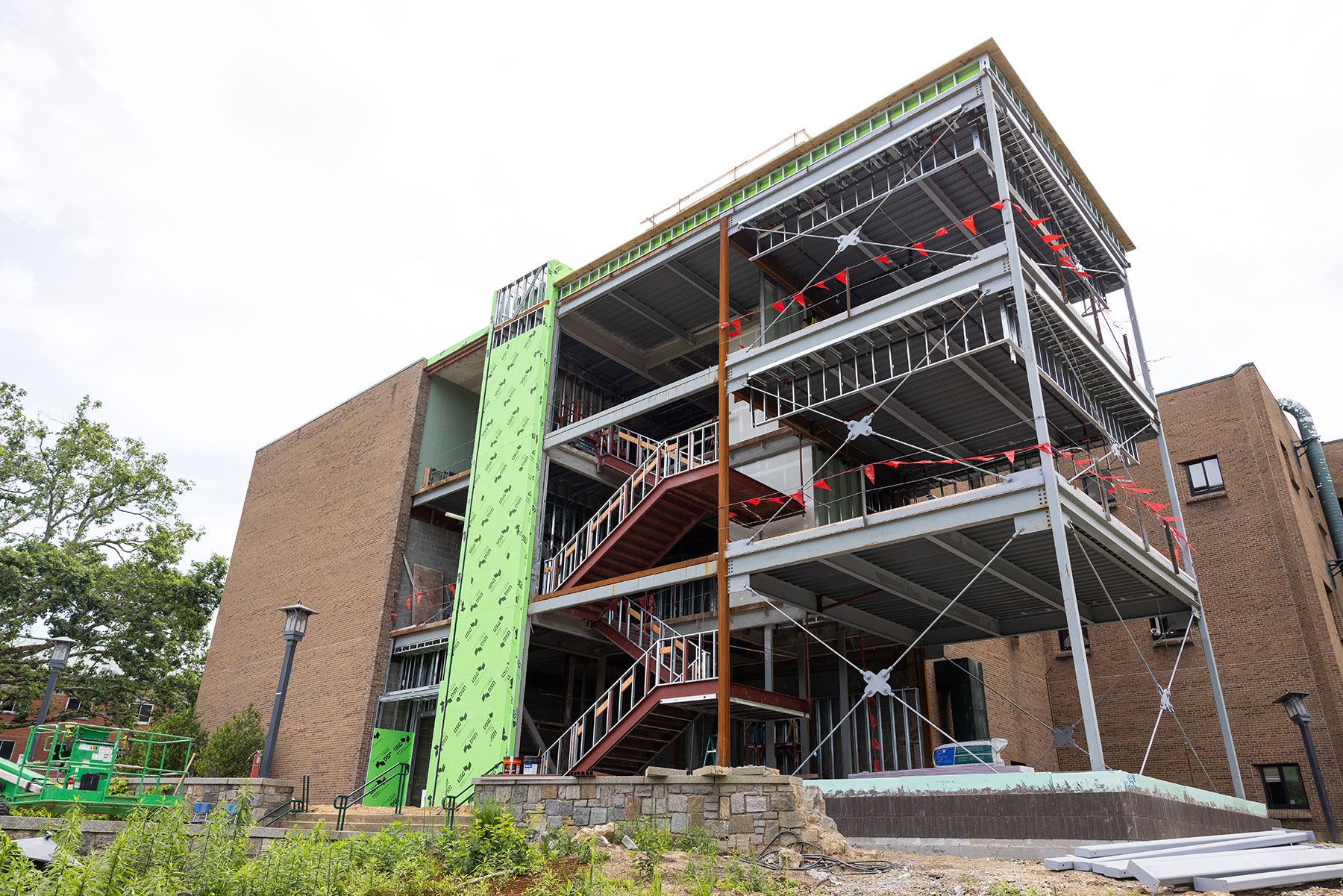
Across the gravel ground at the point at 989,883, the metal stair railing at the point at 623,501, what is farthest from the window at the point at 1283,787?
the gravel ground at the point at 989,883

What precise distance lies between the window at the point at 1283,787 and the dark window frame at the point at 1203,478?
8.00 metres

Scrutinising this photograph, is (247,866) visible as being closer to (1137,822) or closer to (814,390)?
(1137,822)

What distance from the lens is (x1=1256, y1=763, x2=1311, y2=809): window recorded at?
23.4 m

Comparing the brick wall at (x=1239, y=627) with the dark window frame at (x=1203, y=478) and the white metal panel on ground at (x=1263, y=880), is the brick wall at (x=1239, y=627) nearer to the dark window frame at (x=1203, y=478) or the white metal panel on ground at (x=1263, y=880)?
the dark window frame at (x=1203, y=478)

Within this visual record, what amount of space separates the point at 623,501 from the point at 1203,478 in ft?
63.7

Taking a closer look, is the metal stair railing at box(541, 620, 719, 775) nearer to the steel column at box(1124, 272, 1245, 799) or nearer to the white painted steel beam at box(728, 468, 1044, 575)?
the white painted steel beam at box(728, 468, 1044, 575)

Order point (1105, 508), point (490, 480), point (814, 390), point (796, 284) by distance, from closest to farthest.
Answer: point (1105, 508)
point (814, 390)
point (796, 284)
point (490, 480)

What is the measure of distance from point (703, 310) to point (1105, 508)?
11932 millimetres

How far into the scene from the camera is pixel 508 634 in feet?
67.4

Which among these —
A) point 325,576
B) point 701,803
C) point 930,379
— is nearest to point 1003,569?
point 930,379

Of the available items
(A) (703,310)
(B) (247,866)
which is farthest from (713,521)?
(B) (247,866)

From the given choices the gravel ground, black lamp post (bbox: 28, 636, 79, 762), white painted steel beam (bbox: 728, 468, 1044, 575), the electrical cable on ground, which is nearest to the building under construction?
white painted steel beam (bbox: 728, 468, 1044, 575)

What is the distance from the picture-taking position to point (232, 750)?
80.7 feet

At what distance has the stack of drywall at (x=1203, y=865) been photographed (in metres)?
7.18
